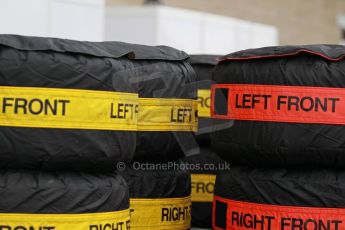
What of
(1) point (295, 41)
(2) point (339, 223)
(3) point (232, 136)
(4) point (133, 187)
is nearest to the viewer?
(2) point (339, 223)

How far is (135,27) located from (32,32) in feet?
20.0

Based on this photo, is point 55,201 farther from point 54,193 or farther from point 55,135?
point 55,135

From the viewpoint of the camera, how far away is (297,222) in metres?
3.60

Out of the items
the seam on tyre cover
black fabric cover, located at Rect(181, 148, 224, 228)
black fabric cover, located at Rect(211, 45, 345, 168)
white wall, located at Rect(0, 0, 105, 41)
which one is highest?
white wall, located at Rect(0, 0, 105, 41)

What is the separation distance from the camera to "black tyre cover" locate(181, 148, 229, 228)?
498 centimetres

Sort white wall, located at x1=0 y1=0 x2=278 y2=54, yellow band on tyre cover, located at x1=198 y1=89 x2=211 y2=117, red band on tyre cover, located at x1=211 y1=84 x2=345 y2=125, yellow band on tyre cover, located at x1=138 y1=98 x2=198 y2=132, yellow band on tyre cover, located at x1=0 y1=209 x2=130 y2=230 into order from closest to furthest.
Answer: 1. yellow band on tyre cover, located at x1=0 y1=209 x2=130 y2=230
2. red band on tyre cover, located at x1=211 y1=84 x2=345 y2=125
3. yellow band on tyre cover, located at x1=138 y1=98 x2=198 y2=132
4. yellow band on tyre cover, located at x1=198 y1=89 x2=211 y2=117
5. white wall, located at x1=0 y1=0 x2=278 y2=54

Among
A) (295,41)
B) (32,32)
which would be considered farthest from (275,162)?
(295,41)

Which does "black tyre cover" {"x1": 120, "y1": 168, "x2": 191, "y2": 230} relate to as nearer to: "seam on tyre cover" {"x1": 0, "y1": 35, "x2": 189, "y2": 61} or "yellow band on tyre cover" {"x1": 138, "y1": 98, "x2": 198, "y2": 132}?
"yellow band on tyre cover" {"x1": 138, "y1": 98, "x2": 198, "y2": 132}

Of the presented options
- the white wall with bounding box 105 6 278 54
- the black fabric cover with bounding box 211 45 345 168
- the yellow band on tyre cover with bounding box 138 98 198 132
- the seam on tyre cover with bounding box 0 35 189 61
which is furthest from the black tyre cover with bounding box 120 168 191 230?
the white wall with bounding box 105 6 278 54

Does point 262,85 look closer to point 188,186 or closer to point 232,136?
point 232,136

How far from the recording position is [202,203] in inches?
197

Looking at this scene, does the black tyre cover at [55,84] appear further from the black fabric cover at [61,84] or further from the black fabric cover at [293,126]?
the black fabric cover at [293,126]

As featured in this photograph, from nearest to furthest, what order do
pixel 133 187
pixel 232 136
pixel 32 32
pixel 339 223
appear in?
1. pixel 339 223
2. pixel 232 136
3. pixel 133 187
4. pixel 32 32

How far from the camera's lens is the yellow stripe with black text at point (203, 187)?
502 centimetres
